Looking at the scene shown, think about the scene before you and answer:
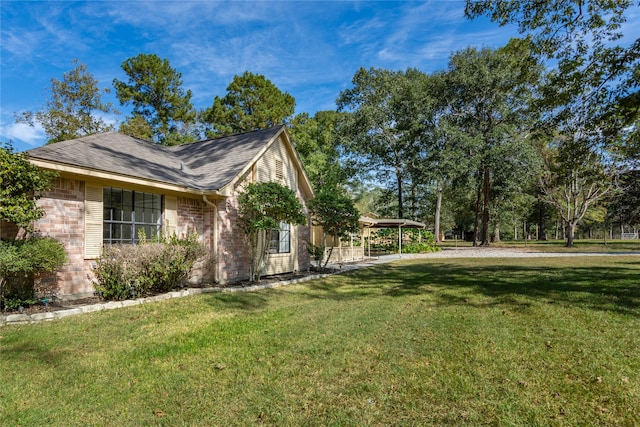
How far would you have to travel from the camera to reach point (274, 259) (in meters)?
12.4

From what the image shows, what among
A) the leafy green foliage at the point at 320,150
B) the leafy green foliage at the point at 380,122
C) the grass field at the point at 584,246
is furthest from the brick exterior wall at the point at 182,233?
the grass field at the point at 584,246

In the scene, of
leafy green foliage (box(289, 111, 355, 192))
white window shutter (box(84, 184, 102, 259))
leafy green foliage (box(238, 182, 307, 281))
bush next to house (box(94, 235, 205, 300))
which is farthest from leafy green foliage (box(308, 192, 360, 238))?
leafy green foliage (box(289, 111, 355, 192))

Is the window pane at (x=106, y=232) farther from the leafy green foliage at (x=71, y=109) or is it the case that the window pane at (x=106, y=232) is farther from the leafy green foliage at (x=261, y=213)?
the leafy green foliage at (x=71, y=109)

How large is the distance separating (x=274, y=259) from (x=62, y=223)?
6.73 meters

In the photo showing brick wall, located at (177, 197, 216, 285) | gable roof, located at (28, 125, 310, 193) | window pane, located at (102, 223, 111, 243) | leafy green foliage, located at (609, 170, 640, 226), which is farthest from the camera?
leafy green foliage, located at (609, 170, 640, 226)

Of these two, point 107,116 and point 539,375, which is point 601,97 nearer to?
point 539,375

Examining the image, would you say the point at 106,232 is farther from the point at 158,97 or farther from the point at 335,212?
the point at 158,97

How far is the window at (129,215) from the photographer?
8.07m

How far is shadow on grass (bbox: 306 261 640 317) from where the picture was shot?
7430 mm

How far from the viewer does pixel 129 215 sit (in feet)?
28.3

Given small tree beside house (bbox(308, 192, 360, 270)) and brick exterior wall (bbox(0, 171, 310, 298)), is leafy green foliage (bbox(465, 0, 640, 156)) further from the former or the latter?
brick exterior wall (bbox(0, 171, 310, 298))

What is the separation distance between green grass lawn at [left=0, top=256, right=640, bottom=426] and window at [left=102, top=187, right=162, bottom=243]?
2.40 m

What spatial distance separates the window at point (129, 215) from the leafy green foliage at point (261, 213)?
2356 mm

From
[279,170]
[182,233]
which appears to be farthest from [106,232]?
[279,170]
